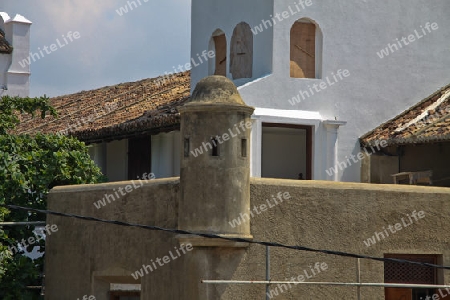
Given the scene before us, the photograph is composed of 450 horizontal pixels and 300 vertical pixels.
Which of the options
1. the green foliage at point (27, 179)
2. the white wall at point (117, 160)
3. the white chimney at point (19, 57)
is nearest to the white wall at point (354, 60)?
the green foliage at point (27, 179)

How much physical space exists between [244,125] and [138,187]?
98.5 inches

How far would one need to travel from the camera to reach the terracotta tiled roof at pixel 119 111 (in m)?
23.2

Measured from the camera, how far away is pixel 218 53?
925 inches

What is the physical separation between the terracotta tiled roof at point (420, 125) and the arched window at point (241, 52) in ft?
9.27

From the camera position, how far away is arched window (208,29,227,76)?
23219 mm

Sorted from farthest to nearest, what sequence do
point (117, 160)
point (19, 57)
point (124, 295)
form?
point (19, 57), point (117, 160), point (124, 295)

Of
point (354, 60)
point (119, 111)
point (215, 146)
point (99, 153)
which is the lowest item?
point (215, 146)

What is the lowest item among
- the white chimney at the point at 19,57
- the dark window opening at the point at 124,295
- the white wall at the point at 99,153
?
the dark window opening at the point at 124,295

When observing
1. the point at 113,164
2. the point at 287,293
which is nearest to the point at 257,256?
the point at 287,293

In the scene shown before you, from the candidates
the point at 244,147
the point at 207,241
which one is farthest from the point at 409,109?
the point at 207,241

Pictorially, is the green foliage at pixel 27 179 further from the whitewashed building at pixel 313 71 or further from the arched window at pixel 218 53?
the arched window at pixel 218 53

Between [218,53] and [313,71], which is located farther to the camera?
[218,53]

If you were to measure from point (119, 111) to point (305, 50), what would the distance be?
603 centimetres

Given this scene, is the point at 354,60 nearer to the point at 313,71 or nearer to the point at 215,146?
the point at 313,71
